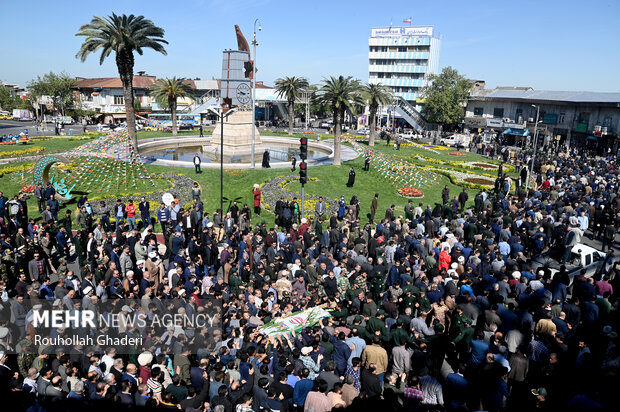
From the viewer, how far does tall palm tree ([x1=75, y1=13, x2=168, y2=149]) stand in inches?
1276

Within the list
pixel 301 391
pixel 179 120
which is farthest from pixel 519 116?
pixel 301 391

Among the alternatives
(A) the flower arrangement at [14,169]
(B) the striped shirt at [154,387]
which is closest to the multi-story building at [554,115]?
(B) the striped shirt at [154,387]

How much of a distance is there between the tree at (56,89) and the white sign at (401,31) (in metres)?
69.1

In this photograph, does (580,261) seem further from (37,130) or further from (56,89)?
(56,89)

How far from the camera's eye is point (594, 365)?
25.9ft

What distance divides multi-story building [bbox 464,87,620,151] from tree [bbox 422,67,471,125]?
489 centimetres

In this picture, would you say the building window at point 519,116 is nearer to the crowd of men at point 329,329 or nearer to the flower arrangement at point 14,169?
the crowd of men at point 329,329

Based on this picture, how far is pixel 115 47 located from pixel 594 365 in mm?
36704

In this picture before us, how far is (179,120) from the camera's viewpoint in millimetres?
69250

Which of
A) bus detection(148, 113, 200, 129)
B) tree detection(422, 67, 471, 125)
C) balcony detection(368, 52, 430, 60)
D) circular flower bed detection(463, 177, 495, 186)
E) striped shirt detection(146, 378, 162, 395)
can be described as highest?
balcony detection(368, 52, 430, 60)

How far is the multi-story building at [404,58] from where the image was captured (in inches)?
3573

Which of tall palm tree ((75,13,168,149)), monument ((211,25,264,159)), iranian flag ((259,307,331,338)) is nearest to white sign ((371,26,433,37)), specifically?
monument ((211,25,264,159))

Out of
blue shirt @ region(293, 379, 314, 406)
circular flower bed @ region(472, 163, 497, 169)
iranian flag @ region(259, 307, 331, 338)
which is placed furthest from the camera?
circular flower bed @ region(472, 163, 497, 169)

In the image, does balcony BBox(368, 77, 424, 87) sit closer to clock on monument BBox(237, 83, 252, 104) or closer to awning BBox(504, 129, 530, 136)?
awning BBox(504, 129, 530, 136)
